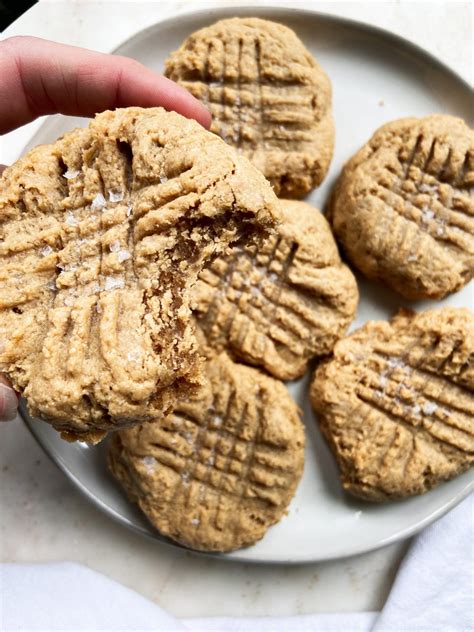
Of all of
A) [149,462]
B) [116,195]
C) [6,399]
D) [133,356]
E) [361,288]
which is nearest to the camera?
[133,356]

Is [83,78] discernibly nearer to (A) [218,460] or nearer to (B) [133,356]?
(B) [133,356]

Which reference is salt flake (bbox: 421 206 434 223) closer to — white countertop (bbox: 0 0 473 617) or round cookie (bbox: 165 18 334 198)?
round cookie (bbox: 165 18 334 198)

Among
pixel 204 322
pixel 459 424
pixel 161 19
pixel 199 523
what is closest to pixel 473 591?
pixel 459 424

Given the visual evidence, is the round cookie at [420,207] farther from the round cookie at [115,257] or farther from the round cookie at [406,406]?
the round cookie at [115,257]

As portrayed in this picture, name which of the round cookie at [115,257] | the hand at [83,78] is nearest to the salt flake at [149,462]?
the round cookie at [115,257]

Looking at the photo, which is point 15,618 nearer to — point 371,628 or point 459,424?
point 371,628

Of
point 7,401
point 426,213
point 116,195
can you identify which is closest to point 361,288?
point 426,213
